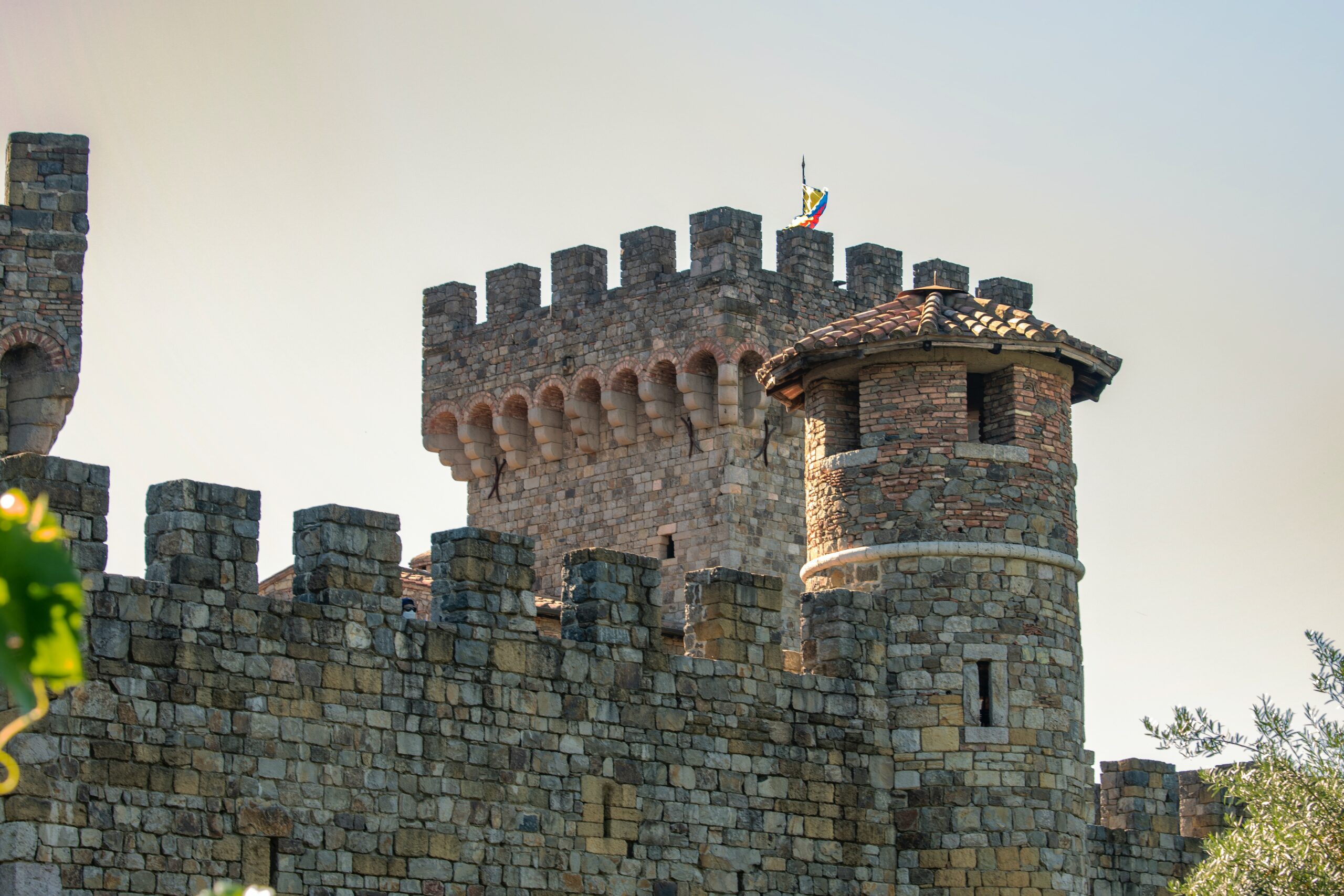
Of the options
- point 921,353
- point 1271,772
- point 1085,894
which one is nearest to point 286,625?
point 921,353

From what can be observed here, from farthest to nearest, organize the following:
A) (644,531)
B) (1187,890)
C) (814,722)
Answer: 1. (644,531)
2. (1187,890)
3. (814,722)

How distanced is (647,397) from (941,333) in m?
10.6

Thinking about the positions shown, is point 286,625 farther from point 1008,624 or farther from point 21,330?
point 1008,624

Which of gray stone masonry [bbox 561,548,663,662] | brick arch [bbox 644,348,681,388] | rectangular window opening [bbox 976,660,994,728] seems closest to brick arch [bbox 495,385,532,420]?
brick arch [bbox 644,348,681,388]

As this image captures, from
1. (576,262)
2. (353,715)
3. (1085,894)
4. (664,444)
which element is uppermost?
(576,262)

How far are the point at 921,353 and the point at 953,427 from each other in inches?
23.8

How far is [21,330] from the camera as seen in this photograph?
16.2 m

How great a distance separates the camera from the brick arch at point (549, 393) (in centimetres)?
2738

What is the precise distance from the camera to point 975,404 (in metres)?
16.8

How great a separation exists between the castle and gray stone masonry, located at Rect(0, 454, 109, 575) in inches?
0.8

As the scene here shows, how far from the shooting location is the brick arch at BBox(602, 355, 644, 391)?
87.7ft

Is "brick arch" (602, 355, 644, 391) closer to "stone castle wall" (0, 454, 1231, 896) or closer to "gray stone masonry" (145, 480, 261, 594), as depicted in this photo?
"stone castle wall" (0, 454, 1231, 896)

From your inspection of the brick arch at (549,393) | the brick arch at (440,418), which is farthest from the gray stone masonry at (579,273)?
the brick arch at (440,418)

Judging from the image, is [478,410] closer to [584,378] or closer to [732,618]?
[584,378]
